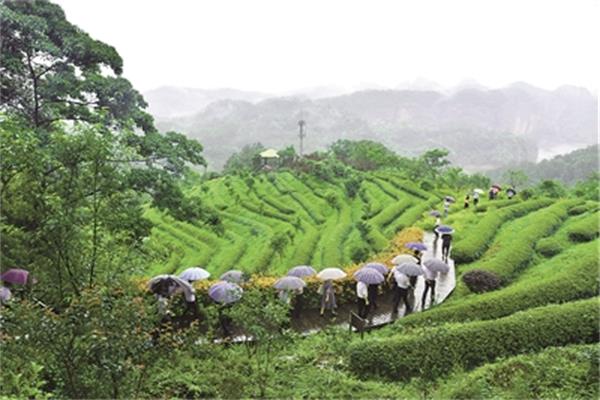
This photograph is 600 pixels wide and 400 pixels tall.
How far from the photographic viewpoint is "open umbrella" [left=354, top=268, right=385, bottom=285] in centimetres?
1324

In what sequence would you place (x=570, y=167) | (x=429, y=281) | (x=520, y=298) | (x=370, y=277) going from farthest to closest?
(x=570, y=167), (x=429, y=281), (x=520, y=298), (x=370, y=277)

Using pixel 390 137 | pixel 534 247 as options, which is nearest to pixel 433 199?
pixel 534 247

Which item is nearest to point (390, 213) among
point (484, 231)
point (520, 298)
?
point (484, 231)

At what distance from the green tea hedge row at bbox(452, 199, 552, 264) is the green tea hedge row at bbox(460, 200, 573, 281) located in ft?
1.88

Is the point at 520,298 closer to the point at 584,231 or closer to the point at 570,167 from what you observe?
the point at 584,231

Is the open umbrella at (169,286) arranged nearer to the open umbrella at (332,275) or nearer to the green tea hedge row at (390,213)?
the open umbrella at (332,275)

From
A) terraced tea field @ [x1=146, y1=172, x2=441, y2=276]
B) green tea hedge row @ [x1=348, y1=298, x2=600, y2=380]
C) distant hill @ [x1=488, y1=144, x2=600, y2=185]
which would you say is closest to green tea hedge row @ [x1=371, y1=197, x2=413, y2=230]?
terraced tea field @ [x1=146, y1=172, x2=441, y2=276]

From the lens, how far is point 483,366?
413 inches

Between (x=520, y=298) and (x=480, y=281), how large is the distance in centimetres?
248

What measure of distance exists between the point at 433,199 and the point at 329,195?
693 cm

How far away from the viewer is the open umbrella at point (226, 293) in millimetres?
11180

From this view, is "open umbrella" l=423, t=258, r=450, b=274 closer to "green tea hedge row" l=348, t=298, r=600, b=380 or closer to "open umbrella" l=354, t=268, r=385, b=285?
"open umbrella" l=354, t=268, r=385, b=285

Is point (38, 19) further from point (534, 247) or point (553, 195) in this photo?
point (553, 195)

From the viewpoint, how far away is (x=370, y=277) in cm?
1329
